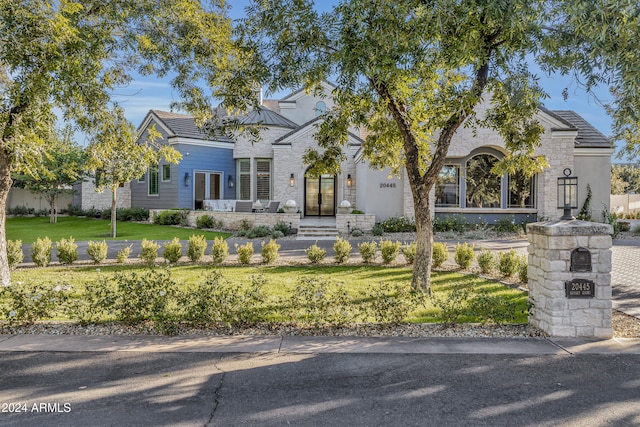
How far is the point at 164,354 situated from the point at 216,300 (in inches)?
45.4

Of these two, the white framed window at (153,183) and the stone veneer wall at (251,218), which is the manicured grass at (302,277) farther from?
the white framed window at (153,183)

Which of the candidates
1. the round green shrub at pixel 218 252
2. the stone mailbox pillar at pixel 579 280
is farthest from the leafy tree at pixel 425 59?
the round green shrub at pixel 218 252

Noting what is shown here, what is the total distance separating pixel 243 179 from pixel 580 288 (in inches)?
827

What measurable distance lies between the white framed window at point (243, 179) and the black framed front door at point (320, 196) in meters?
3.68

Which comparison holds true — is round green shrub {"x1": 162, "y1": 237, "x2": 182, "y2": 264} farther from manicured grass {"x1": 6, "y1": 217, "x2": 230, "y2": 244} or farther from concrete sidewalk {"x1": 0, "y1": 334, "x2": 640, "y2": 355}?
manicured grass {"x1": 6, "y1": 217, "x2": 230, "y2": 244}

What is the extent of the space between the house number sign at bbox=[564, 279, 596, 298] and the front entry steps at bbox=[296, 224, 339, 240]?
1162cm

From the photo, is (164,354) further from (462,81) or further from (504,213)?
(504,213)

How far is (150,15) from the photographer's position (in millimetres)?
7793

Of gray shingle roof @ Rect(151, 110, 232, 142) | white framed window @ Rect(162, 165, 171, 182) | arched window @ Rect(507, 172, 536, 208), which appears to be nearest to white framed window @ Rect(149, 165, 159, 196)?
white framed window @ Rect(162, 165, 171, 182)

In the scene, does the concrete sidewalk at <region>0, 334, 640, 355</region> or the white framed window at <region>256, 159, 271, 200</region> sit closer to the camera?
the concrete sidewalk at <region>0, 334, 640, 355</region>

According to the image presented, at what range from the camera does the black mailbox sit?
5.40 meters

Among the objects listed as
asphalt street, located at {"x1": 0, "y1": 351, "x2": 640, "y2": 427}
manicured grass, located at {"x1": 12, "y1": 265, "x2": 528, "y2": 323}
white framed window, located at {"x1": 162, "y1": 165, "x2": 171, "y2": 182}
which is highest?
white framed window, located at {"x1": 162, "y1": 165, "x2": 171, "y2": 182}

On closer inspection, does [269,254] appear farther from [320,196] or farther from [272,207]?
[320,196]

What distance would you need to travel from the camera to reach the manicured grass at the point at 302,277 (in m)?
7.54
